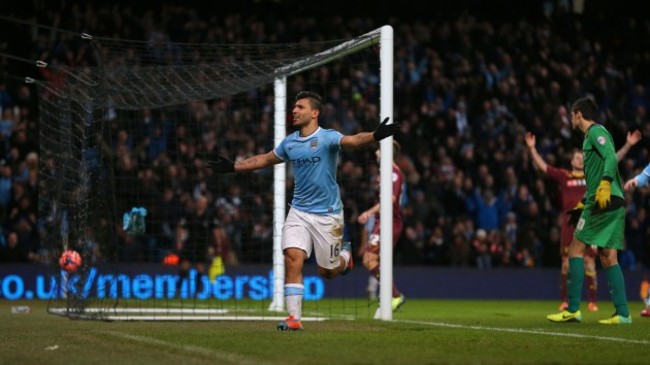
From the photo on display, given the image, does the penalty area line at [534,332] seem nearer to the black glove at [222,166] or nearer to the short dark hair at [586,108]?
the short dark hair at [586,108]

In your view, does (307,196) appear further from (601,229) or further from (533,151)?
(533,151)

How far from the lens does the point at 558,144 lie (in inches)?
1096

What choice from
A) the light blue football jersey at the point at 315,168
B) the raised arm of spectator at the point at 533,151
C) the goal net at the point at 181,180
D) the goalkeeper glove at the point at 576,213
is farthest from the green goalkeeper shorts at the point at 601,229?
the light blue football jersey at the point at 315,168

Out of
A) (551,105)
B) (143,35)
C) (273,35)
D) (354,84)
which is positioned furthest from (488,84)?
(143,35)

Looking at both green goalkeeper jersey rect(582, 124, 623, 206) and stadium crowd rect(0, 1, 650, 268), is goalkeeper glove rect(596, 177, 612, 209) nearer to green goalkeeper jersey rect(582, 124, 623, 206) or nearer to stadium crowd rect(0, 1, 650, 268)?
green goalkeeper jersey rect(582, 124, 623, 206)

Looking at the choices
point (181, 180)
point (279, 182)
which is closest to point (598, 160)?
point (279, 182)

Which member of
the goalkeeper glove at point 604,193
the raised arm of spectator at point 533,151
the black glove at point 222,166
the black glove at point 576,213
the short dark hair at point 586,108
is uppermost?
the short dark hair at point 586,108

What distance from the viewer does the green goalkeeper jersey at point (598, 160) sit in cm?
1248

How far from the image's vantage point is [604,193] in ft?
40.4

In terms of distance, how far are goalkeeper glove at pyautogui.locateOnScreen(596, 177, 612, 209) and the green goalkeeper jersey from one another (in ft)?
0.21

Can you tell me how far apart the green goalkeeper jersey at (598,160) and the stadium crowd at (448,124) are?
9480 mm

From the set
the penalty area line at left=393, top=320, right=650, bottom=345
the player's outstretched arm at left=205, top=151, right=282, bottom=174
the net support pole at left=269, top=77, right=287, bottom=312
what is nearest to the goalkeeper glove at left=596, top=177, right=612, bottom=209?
the penalty area line at left=393, top=320, right=650, bottom=345

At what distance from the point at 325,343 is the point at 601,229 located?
438 cm

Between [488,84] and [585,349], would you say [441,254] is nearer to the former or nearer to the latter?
[488,84]
